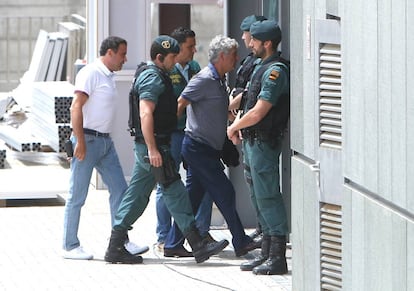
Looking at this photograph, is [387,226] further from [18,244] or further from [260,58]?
[18,244]

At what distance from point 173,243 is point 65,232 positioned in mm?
892

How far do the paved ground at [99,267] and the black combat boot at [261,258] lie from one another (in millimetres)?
66

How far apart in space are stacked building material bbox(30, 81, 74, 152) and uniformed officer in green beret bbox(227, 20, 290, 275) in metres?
8.20

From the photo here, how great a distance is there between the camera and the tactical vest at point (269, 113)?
945 cm

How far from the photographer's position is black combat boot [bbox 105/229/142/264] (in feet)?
33.2

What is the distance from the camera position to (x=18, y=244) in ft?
36.8

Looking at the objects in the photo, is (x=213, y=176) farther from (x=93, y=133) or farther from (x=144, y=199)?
(x=93, y=133)

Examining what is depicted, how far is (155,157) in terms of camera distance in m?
9.68

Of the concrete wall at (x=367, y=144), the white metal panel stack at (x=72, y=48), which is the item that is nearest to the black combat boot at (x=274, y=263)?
the concrete wall at (x=367, y=144)

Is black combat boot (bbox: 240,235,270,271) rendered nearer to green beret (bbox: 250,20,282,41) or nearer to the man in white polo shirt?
the man in white polo shirt

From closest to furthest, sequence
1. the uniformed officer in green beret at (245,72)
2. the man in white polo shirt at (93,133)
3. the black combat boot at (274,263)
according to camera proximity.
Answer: the black combat boot at (274,263)
the man in white polo shirt at (93,133)
the uniformed officer in green beret at (245,72)

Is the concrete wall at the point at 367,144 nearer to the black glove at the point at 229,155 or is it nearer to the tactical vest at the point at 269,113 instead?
the tactical vest at the point at 269,113

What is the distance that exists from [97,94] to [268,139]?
4.96 ft

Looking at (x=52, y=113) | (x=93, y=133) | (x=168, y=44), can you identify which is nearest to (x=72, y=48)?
(x=52, y=113)
